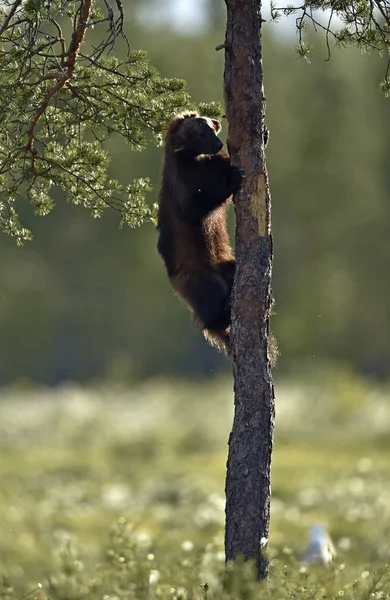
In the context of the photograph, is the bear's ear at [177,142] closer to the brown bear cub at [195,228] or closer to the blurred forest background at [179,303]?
the brown bear cub at [195,228]

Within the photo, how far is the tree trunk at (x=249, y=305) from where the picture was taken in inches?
245

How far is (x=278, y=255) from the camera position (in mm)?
33344

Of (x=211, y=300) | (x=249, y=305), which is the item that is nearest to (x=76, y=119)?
(x=211, y=300)

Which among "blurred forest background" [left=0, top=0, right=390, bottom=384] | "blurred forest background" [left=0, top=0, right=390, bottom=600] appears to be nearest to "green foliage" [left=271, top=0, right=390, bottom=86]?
"blurred forest background" [left=0, top=0, right=390, bottom=600]

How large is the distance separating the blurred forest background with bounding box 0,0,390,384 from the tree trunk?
25489 mm

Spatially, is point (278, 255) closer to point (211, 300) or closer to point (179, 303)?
point (179, 303)

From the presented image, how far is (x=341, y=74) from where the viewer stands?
33.6 meters

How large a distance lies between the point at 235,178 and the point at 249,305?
2.55 feet

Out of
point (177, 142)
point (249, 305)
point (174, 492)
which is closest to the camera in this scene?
point (249, 305)

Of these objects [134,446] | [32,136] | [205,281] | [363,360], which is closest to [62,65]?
[32,136]

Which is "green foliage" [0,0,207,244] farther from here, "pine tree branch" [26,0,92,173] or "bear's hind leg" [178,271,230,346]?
"bear's hind leg" [178,271,230,346]

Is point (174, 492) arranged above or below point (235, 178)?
below

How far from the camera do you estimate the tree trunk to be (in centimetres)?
621

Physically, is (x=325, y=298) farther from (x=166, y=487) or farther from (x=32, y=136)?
(x=32, y=136)
